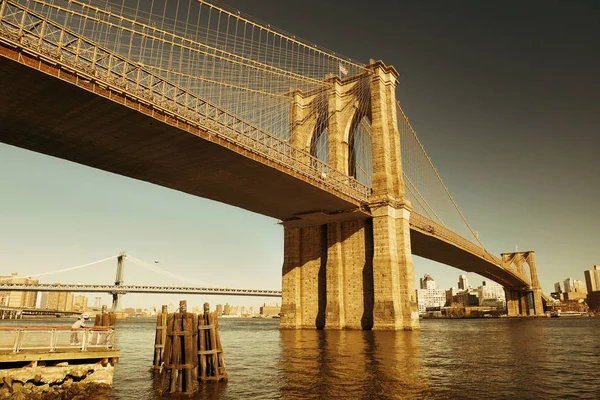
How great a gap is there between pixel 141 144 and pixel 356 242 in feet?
77.8

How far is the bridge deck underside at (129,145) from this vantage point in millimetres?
21078

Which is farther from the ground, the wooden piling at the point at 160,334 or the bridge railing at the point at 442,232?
the bridge railing at the point at 442,232

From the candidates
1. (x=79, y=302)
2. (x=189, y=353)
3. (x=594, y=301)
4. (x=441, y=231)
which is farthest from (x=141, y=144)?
(x=79, y=302)

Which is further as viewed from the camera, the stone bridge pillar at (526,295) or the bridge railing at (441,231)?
the stone bridge pillar at (526,295)

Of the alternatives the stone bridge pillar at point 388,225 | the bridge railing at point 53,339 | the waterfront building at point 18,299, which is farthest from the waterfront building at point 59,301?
the bridge railing at point 53,339

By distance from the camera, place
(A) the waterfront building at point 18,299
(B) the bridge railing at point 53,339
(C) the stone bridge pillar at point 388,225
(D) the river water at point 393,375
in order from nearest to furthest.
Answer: (B) the bridge railing at point 53,339
(D) the river water at point 393,375
(C) the stone bridge pillar at point 388,225
(A) the waterfront building at point 18,299

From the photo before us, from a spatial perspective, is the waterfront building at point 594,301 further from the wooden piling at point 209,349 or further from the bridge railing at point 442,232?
the wooden piling at point 209,349

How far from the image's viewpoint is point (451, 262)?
76188mm

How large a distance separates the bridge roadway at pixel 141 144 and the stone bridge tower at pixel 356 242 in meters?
2.10

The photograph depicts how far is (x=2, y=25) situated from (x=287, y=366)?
1789cm

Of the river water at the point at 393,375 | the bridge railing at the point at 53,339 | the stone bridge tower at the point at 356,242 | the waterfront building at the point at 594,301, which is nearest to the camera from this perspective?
the bridge railing at the point at 53,339

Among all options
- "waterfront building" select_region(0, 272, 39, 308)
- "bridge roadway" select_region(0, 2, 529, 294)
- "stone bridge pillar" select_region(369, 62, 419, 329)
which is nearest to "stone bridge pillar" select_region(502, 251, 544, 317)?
"stone bridge pillar" select_region(369, 62, 419, 329)

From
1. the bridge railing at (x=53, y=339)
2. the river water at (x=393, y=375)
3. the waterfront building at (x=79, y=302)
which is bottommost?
the river water at (x=393, y=375)

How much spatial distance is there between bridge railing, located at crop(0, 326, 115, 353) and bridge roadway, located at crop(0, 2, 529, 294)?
11.7 m
